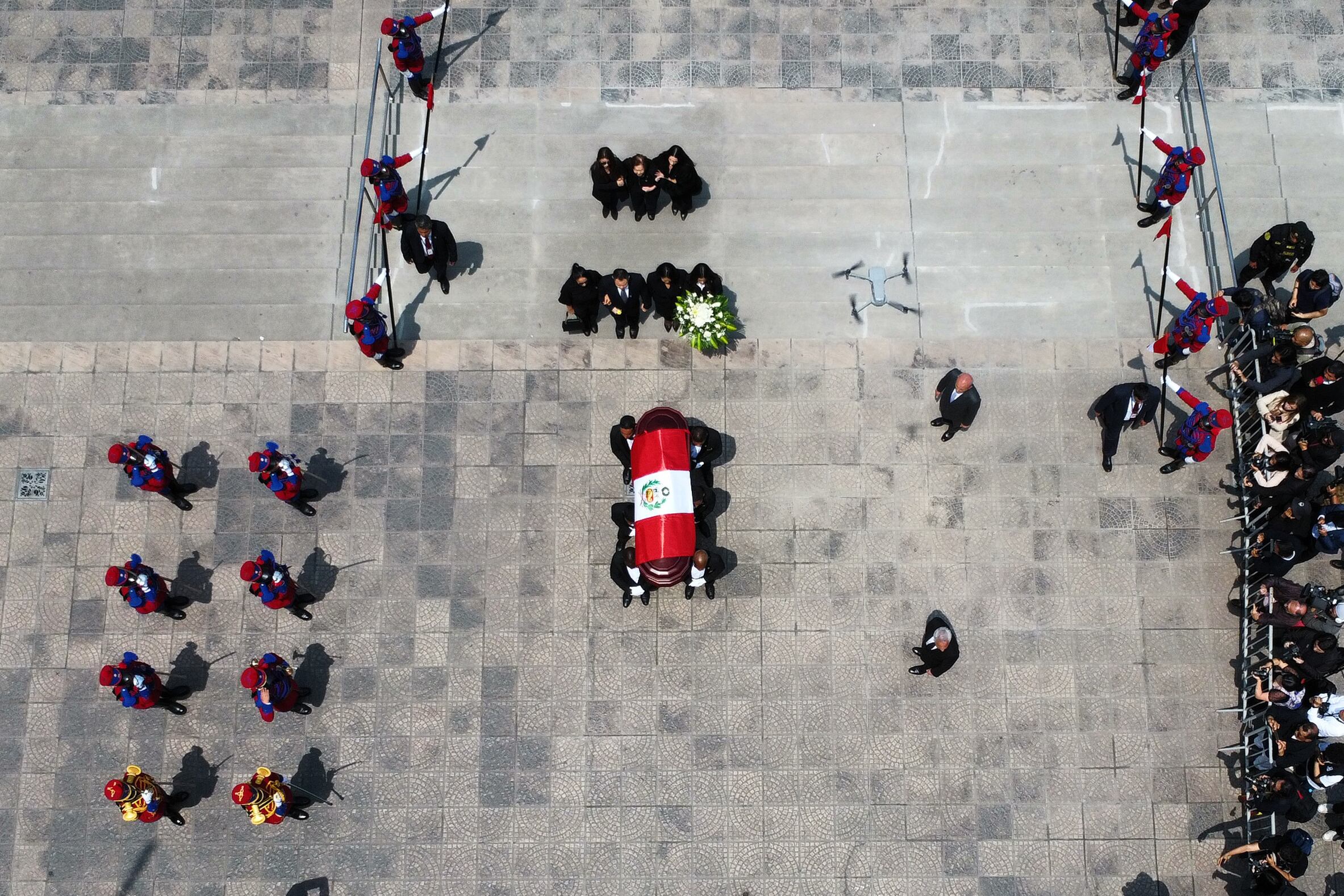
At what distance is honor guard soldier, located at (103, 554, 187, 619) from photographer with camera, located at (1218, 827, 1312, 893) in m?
16.4

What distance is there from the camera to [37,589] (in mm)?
14234

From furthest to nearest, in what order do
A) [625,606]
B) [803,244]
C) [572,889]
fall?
[803,244] < [625,606] < [572,889]

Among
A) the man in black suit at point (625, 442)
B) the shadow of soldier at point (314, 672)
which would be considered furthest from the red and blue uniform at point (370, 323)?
the shadow of soldier at point (314, 672)

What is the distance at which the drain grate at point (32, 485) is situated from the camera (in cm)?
1455

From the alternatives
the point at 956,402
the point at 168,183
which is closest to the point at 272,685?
the point at 168,183

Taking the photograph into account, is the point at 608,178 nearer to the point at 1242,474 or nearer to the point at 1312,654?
the point at 1242,474

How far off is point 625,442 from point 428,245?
182 inches

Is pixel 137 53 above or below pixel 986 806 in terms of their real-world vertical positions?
above

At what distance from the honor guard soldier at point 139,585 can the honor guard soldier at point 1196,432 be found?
52.1ft

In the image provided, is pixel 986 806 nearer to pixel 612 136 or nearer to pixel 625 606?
pixel 625 606

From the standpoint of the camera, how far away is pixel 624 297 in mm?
14211

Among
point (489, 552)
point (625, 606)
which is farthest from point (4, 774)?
point (625, 606)

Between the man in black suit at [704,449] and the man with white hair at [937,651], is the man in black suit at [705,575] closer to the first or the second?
the man in black suit at [704,449]

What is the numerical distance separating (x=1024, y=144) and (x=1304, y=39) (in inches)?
233
